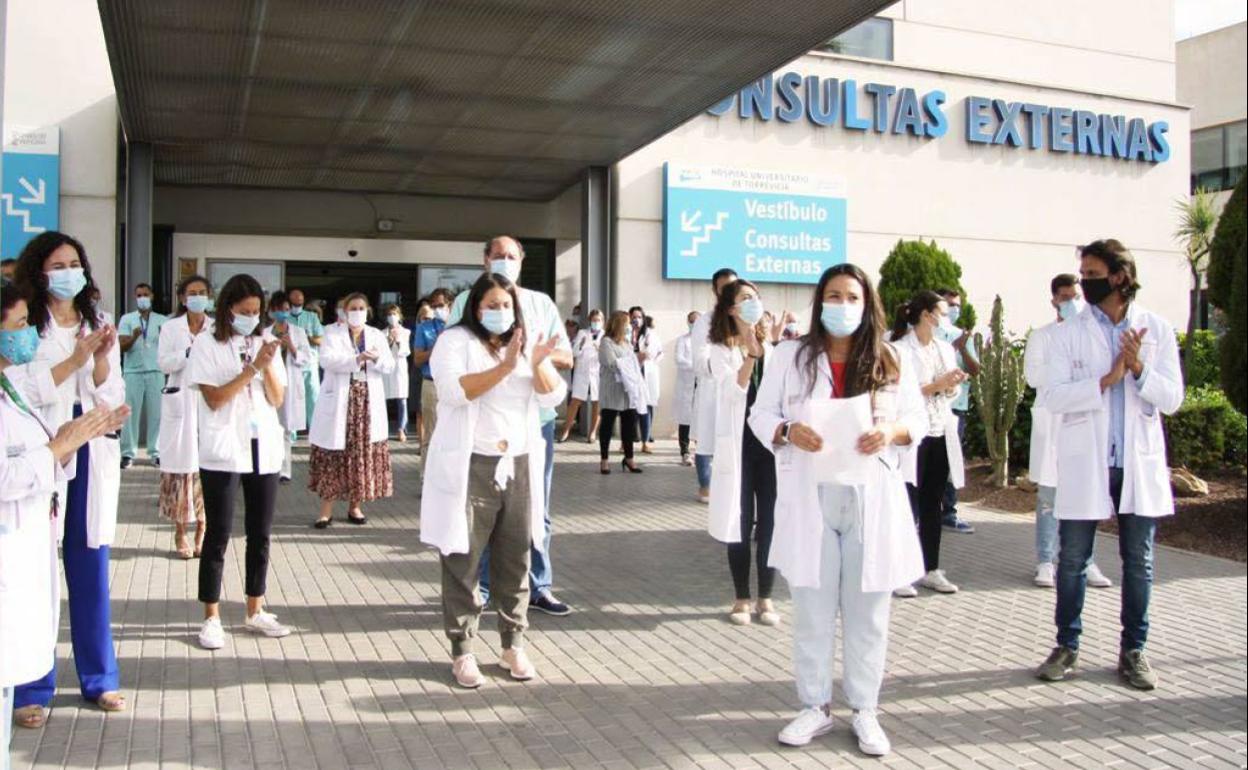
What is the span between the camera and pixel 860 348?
4.74 meters

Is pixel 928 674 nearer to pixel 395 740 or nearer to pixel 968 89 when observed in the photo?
pixel 395 740

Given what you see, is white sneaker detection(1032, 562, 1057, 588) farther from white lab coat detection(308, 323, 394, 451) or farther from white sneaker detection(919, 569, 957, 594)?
white lab coat detection(308, 323, 394, 451)

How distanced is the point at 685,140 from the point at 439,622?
12.3 meters

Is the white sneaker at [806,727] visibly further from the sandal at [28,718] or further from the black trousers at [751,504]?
the sandal at [28,718]

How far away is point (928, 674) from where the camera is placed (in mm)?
5543

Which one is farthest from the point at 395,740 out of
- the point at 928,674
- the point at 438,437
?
the point at 928,674

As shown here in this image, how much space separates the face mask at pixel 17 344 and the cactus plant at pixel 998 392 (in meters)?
9.77

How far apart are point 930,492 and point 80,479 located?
5150 millimetres

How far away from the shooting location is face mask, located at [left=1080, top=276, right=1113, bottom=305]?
17.8 ft

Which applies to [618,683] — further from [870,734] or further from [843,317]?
[843,317]

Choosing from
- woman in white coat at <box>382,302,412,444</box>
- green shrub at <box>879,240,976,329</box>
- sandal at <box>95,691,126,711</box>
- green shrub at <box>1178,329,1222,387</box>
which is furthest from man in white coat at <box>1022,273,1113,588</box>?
green shrub at <box>1178,329,1222,387</box>

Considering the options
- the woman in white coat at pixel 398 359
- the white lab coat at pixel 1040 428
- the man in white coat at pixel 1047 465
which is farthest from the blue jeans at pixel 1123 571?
the woman in white coat at pixel 398 359

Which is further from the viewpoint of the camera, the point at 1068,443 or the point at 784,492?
the point at 1068,443

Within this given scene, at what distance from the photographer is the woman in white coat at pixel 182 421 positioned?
22.4ft
